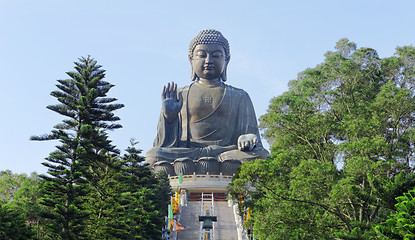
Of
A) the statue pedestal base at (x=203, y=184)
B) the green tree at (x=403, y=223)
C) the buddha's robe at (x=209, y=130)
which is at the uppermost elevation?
the buddha's robe at (x=209, y=130)

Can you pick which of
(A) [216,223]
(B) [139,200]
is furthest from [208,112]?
(B) [139,200]

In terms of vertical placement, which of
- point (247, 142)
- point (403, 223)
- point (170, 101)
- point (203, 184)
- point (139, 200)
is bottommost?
point (403, 223)

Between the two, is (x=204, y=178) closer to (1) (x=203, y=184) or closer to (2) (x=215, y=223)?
(1) (x=203, y=184)

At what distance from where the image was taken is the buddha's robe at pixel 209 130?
32.5 m

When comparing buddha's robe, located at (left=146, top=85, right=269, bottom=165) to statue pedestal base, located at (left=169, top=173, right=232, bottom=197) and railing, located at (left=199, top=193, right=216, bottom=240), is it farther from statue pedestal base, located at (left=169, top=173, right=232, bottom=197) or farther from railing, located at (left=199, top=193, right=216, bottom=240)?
railing, located at (left=199, top=193, right=216, bottom=240)

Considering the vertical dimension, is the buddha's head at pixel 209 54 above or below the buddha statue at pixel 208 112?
above

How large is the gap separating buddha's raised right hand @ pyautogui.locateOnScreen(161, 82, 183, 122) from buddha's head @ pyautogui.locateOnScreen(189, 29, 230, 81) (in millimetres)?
3355

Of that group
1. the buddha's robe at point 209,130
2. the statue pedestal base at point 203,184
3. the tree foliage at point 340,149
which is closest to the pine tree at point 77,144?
the tree foliage at point 340,149

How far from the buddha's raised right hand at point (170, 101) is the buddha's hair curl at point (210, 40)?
175 inches

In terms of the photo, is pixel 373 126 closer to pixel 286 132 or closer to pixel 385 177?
pixel 385 177

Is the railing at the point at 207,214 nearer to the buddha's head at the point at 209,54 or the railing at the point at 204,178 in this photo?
the railing at the point at 204,178

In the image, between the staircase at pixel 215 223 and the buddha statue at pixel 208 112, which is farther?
the buddha statue at pixel 208 112

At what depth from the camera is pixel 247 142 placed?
3162 cm

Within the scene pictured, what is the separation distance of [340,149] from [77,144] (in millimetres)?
6867
